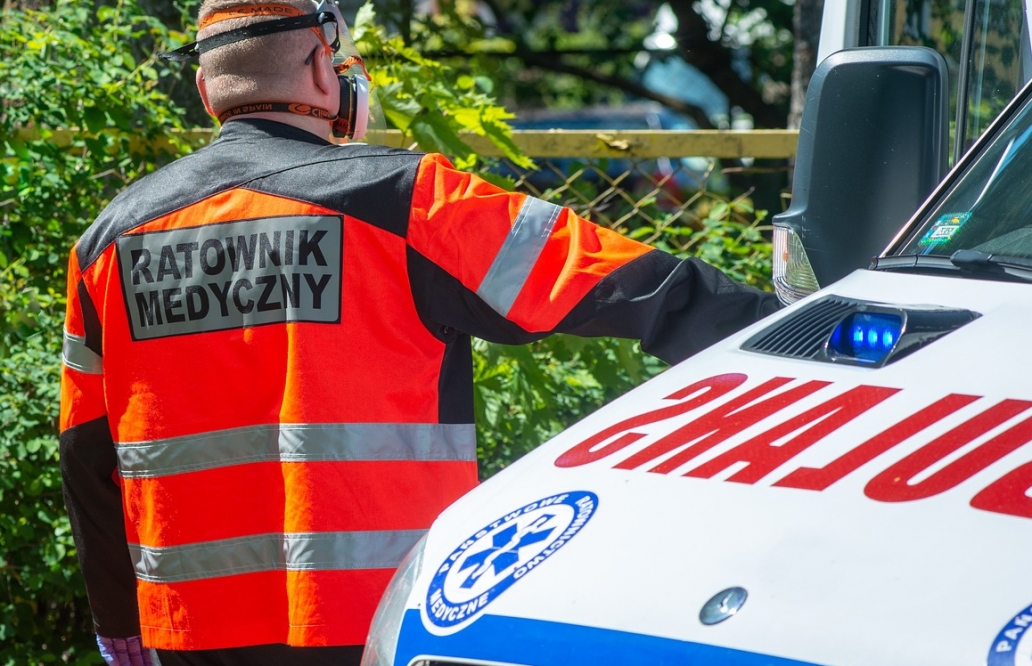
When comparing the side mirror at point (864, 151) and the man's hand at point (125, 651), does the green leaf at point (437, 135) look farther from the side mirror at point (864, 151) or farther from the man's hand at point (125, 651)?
the man's hand at point (125, 651)

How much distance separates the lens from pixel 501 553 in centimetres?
153

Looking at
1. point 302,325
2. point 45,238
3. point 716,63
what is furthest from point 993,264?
point 716,63

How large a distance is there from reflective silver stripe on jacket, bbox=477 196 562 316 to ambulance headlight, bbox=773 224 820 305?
560 millimetres

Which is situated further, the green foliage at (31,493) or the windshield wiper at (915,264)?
the green foliage at (31,493)

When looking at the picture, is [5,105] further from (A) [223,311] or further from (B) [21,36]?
(A) [223,311]

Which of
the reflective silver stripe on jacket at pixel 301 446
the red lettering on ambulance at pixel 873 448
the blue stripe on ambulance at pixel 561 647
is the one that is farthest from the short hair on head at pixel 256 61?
the red lettering on ambulance at pixel 873 448

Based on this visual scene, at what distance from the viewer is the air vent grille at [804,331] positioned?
5.71 feet

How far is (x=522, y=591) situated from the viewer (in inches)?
56.4

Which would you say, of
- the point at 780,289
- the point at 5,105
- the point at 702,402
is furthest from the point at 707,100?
the point at 702,402

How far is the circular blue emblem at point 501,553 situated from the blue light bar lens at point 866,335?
45cm

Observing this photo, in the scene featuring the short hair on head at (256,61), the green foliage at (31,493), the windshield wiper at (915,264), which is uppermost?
the short hair on head at (256,61)

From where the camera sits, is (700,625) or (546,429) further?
(546,429)

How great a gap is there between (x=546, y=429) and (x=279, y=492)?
1.58 m

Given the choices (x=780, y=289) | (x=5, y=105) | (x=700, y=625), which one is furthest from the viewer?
(x=5, y=105)
